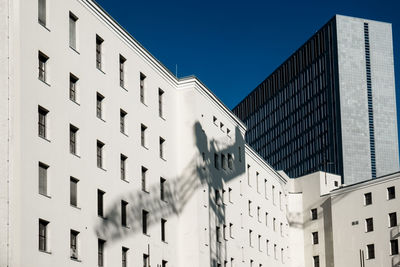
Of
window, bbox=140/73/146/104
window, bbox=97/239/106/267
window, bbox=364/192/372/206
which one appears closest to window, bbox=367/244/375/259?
window, bbox=364/192/372/206

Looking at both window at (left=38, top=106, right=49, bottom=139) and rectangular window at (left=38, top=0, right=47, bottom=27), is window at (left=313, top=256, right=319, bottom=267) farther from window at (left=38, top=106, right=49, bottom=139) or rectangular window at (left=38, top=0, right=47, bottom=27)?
rectangular window at (left=38, top=0, right=47, bottom=27)

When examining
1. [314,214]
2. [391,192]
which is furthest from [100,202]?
[314,214]

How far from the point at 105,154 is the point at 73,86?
15.6ft

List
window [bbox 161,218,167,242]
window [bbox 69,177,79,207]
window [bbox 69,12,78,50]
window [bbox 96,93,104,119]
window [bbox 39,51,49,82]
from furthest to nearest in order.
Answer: window [bbox 161,218,167,242] < window [bbox 96,93,104,119] < window [bbox 69,12,78,50] < window [bbox 69,177,79,207] < window [bbox 39,51,49,82]

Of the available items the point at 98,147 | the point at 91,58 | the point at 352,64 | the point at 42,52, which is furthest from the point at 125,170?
the point at 352,64

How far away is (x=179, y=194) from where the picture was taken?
54.2m

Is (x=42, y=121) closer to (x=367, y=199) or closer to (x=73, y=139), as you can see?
(x=73, y=139)

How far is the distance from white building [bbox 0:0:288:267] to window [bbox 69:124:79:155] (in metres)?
0.06

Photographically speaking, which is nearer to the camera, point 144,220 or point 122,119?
point 122,119

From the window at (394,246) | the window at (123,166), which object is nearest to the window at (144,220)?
the window at (123,166)

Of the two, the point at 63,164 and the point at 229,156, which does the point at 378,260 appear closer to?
the point at 229,156

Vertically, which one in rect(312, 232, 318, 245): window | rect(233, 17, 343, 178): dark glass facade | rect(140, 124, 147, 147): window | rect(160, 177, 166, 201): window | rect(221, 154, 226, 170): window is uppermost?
rect(233, 17, 343, 178): dark glass facade

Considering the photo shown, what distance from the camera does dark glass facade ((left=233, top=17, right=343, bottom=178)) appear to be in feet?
557

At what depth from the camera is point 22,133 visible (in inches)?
1465
